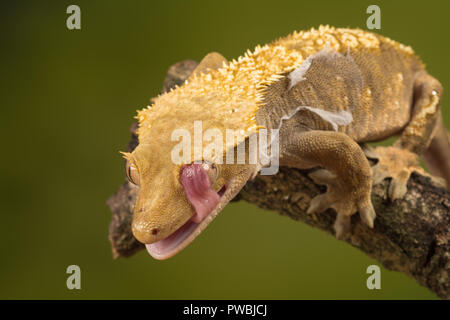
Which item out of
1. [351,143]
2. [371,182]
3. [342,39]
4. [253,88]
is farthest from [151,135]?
[342,39]

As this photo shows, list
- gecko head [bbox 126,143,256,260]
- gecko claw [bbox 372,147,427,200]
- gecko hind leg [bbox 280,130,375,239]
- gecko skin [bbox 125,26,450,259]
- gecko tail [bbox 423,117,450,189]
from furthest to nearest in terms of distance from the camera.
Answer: gecko tail [bbox 423,117,450,189] → gecko claw [bbox 372,147,427,200] → gecko hind leg [bbox 280,130,375,239] → gecko skin [bbox 125,26,450,259] → gecko head [bbox 126,143,256,260]

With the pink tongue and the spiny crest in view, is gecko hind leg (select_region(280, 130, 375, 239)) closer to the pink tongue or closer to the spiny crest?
the spiny crest

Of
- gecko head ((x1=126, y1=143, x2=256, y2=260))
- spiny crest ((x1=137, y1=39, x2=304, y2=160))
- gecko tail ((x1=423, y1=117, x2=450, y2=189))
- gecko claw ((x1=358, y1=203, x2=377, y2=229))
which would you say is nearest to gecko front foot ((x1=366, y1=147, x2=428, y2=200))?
gecko claw ((x1=358, y1=203, x2=377, y2=229))

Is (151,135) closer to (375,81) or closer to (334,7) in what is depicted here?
(375,81)

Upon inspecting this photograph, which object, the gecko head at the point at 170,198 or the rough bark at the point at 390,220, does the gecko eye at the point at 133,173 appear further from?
the rough bark at the point at 390,220

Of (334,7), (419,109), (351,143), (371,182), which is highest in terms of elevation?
(334,7)

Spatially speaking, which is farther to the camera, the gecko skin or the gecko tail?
the gecko tail

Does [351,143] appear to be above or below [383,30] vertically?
below
